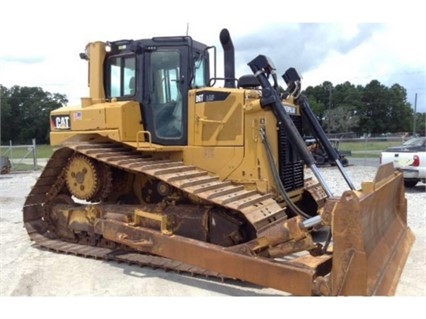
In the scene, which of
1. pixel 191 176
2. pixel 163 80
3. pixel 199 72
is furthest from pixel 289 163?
pixel 163 80

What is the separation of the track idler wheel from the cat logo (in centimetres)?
84

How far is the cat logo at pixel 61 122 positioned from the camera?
23.5 feet

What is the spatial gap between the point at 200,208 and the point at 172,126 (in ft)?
4.92

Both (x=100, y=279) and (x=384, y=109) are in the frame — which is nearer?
(x=100, y=279)

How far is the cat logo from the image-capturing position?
23.5 feet

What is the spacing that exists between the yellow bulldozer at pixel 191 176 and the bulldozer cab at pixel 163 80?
15mm

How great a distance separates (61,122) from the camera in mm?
7273

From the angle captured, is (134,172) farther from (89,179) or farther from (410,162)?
(410,162)

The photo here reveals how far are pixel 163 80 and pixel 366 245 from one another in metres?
3.93

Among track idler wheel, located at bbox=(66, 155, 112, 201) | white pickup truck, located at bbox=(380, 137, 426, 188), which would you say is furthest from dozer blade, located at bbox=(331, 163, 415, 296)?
white pickup truck, located at bbox=(380, 137, 426, 188)

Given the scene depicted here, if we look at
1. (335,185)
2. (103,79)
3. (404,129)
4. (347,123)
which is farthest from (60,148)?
(404,129)

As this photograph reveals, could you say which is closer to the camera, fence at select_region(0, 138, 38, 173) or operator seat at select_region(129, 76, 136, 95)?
operator seat at select_region(129, 76, 136, 95)

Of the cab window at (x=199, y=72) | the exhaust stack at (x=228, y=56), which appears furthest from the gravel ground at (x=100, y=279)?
the exhaust stack at (x=228, y=56)

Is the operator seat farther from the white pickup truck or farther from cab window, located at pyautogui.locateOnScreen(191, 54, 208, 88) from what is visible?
the white pickup truck
